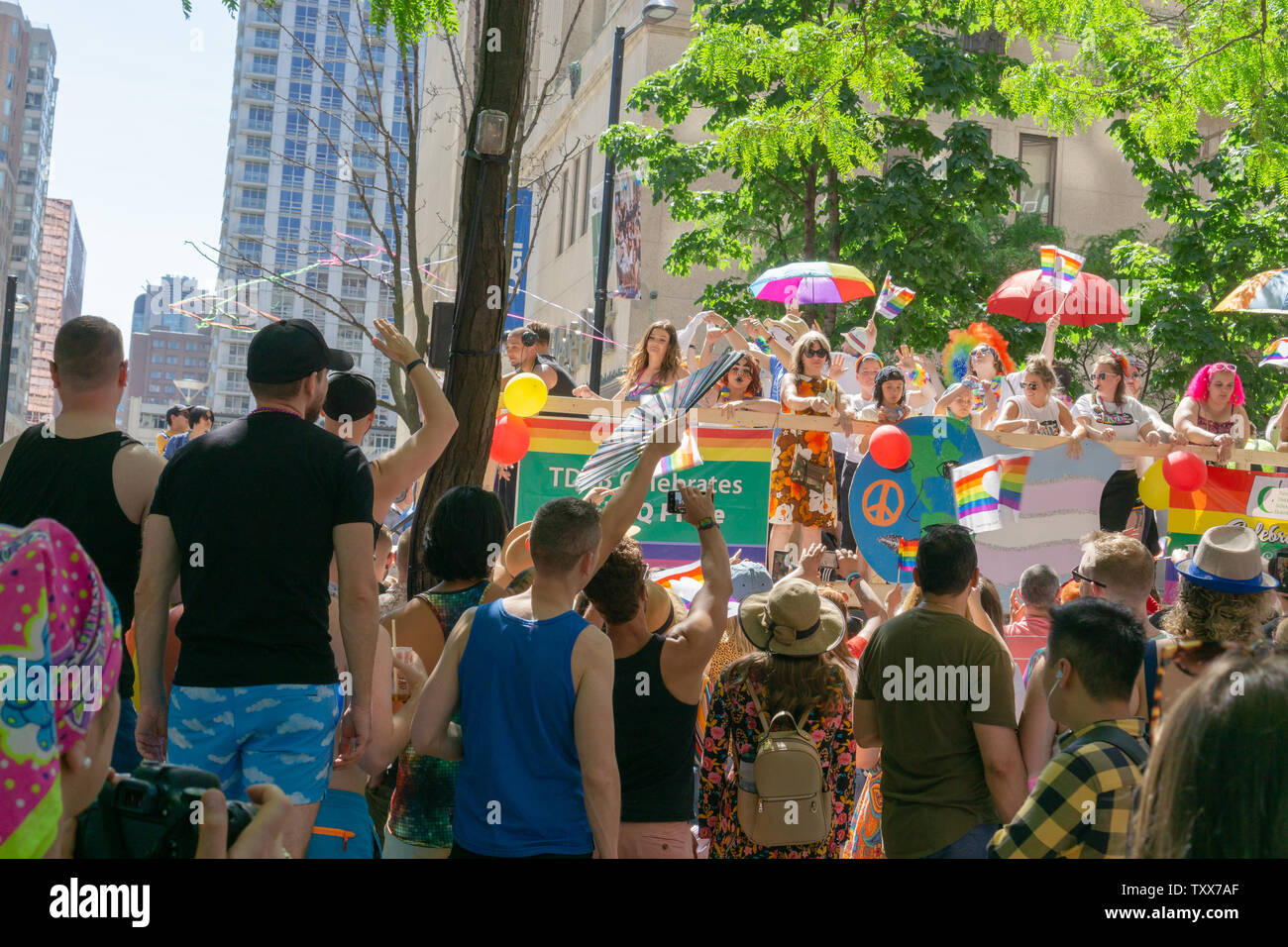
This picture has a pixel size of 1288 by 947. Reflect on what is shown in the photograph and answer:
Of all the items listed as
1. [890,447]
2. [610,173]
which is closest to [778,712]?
[890,447]

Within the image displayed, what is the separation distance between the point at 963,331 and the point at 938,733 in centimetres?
1367

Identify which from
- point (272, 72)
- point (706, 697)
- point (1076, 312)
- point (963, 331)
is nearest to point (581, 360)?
point (963, 331)

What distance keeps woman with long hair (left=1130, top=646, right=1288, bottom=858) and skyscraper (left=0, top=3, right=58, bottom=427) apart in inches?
6047

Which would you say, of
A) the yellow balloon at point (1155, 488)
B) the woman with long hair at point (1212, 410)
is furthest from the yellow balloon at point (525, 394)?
the woman with long hair at point (1212, 410)

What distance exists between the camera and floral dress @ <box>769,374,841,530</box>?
9.47 meters

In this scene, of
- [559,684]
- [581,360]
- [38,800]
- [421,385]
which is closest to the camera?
[38,800]

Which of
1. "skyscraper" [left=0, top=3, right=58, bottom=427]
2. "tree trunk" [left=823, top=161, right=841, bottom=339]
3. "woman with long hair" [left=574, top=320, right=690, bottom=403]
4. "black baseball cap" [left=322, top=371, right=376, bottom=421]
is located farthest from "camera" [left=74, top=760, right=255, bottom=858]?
"skyscraper" [left=0, top=3, right=58, bottom=427]

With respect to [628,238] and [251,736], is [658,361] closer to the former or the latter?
[251,736]

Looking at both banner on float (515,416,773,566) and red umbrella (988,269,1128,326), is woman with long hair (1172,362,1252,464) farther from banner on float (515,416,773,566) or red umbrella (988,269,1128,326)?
banner on float (515,416,773,566)

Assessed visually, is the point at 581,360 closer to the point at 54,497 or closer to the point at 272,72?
the point at 54,497

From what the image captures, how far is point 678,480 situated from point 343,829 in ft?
17.9

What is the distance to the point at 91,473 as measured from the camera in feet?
13.8

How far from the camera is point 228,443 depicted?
154 inches

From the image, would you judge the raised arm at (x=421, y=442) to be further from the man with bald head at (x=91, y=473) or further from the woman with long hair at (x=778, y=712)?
the woman with long hair at (x=778, y=712)
